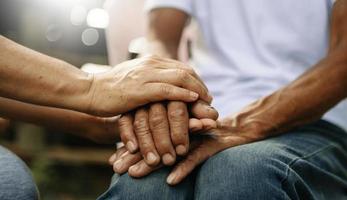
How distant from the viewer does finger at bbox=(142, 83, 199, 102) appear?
1200 millimetres

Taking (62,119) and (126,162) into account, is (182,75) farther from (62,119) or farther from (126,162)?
(62,119)

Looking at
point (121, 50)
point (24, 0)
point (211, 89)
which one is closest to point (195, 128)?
point (211, 89)

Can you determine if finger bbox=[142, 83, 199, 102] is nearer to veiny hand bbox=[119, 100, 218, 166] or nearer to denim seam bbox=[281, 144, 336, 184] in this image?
veiny hand bbox=[119, 100, 218, 166]

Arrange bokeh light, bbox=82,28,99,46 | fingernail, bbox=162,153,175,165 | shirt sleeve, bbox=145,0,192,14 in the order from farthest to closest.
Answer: bokeh light, bbox=82,28,99,46 → shirt sleeve, bbox=145,0,192,14 → fingernail, bbox=162,153,175,165

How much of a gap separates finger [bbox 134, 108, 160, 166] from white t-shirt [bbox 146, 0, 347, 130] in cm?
32

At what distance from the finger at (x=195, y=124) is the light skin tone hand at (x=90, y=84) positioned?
0.16 feet

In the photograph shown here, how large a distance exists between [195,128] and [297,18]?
0.48 meters

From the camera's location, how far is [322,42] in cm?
149

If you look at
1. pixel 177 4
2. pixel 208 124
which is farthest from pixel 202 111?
pixel 177 4

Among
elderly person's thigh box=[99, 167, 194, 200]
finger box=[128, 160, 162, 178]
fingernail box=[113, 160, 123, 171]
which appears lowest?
elderly person's thigh box=[99, 167, 194, 200]

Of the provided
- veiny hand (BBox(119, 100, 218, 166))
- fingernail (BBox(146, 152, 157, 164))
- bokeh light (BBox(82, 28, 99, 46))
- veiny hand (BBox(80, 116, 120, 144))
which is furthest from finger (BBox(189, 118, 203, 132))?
bokeh light (BBox(82, 28, 99, 46))

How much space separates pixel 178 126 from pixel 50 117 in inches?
14.8

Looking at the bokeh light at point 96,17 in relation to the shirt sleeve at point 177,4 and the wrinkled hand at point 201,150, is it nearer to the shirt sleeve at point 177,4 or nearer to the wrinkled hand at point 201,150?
the shirt sleeve at point 177,4

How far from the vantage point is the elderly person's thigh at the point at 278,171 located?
1.07 m
